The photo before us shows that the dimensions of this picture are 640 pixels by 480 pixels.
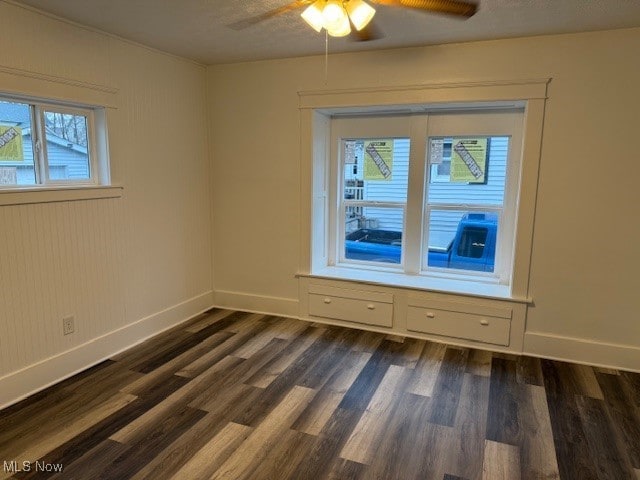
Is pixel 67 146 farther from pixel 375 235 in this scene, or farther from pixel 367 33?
pixel 375 235

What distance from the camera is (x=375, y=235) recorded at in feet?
13.8

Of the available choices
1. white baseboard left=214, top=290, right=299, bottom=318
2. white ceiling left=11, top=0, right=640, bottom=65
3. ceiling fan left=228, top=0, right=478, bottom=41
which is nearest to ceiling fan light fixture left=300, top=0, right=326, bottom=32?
ceiling fan left=228, top=0, right=478, bottom=41

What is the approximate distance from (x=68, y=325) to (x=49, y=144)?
1.24 m

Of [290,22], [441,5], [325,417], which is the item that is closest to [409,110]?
[290,22]

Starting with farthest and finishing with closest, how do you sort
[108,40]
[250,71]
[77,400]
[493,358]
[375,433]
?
[250,71]
[493,358]
[108,40]
[77,400]
[375,433]

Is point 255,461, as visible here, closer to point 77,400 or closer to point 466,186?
point 77,400

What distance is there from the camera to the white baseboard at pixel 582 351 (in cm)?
308

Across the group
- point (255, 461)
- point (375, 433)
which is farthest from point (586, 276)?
point (255, 461)

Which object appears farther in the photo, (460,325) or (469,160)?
(469,160)

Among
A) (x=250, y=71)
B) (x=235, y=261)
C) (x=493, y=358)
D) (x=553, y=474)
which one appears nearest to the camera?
(x=553, y=474)

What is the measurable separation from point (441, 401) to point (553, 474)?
74 cm

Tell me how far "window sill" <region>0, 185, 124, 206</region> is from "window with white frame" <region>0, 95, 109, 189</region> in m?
0.09

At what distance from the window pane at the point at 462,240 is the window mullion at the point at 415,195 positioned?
125mm

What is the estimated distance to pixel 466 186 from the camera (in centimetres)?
375
